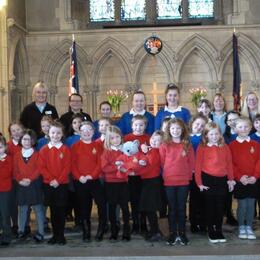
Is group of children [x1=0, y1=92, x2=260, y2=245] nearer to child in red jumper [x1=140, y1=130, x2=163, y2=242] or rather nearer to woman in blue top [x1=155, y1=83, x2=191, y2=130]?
child in red jumper [x1=140, y1=130, x2=163, y2=242]

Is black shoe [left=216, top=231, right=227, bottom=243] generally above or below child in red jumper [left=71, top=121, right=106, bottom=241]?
below

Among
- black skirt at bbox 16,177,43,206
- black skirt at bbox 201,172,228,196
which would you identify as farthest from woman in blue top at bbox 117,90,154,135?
black skirt at bbox 16,177,43,206

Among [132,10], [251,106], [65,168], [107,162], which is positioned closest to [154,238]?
[107,162]

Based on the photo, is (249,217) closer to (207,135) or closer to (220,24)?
(207,135)

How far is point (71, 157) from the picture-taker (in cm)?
523

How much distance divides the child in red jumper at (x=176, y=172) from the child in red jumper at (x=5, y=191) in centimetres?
158

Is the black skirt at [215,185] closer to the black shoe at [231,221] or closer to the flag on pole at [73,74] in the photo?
the black shoe at [231,221]

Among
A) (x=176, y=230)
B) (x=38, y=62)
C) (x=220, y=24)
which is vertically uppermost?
(x=220, y=24)

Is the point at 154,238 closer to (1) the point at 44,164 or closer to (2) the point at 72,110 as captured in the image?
(1) the point at 44,164

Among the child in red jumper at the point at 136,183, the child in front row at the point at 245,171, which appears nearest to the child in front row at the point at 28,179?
the child in red jumper at the point at 136,183

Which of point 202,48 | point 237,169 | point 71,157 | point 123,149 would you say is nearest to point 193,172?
point 237,169

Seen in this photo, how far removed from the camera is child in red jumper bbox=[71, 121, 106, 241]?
5227mm

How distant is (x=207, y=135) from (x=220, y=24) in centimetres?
853

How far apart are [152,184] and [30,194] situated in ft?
4.16
